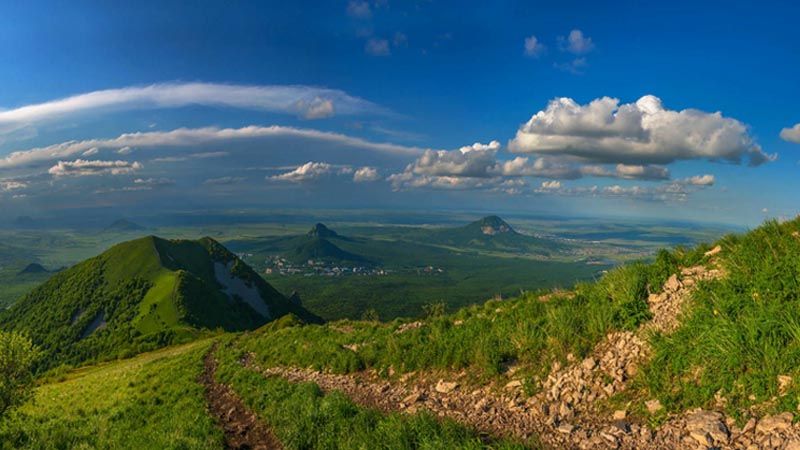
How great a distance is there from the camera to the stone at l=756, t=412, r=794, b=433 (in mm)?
8500

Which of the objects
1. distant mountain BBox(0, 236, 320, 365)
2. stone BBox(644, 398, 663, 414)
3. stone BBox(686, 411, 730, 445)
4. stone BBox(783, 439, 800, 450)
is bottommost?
distant mountain BBox(0, 236, 320, 365)

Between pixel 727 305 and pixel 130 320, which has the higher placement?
pixel 727 305

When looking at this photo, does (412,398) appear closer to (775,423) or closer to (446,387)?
(446,387)

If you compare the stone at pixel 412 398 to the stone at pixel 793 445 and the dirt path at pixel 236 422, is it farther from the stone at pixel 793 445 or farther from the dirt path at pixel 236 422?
the stone at pixel 793 445

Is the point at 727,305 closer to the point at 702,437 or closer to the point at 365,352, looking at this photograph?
the point at 702,437

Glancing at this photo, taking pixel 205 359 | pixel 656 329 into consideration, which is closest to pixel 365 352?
pixel 656 329

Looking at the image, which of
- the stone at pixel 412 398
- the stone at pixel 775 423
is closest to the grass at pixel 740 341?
the stone at pixel 775 423

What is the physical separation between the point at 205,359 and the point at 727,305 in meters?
37.9

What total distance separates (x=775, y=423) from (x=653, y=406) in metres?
2.54

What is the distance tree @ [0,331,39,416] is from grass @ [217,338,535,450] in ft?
45.3

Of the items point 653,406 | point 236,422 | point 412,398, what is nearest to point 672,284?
point 653,406

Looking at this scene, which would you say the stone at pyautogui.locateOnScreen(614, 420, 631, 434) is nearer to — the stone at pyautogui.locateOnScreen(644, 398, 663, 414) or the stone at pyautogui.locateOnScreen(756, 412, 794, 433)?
the stone at pyautogui.locateOnScreen(644, 398, 663, 414)

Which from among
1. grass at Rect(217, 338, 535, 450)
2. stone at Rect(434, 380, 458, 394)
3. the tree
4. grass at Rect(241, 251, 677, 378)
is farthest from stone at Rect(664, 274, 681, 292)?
the tree

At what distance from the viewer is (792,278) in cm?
1152
